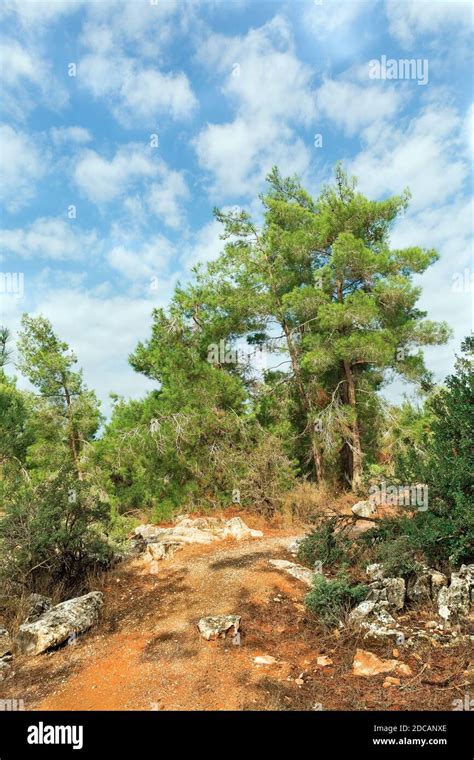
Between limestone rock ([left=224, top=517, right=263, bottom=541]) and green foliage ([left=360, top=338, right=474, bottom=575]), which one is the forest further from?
green foliage ([left=360, top=338, right=474, bottom=575])

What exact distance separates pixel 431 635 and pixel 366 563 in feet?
7.46

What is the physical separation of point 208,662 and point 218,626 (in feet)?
2.09

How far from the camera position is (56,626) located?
18.8 feet

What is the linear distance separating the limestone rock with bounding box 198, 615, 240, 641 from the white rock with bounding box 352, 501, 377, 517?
5.33 metres

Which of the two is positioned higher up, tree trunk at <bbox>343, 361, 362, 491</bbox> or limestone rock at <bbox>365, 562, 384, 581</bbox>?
tree trunk at <bbox>343, 361, 362, 491</bbox>

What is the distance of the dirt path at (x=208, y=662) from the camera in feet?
13.7

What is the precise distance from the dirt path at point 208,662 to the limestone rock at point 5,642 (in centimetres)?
33

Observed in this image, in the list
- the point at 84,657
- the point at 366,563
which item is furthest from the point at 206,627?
the point at 366,563

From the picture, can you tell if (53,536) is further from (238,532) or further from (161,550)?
(238,532)

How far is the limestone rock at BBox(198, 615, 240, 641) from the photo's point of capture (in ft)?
17.9

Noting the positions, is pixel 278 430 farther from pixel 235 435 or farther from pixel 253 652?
pixel 253 652

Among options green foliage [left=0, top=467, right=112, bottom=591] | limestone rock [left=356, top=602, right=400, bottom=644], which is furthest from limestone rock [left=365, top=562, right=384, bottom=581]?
green foliage [left=0, top=467, right=112, bottom=591]

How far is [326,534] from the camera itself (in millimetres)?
8016

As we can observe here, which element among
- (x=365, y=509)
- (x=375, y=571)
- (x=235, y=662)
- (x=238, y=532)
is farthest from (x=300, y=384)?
(x=235, y=662)
